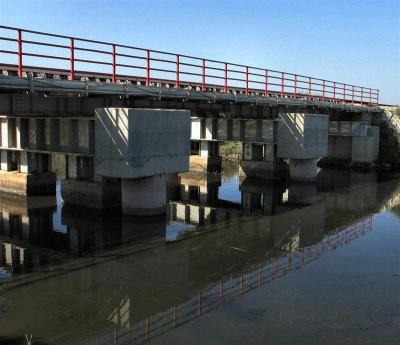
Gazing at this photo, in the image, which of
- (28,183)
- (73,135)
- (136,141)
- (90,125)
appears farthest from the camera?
(28,183)

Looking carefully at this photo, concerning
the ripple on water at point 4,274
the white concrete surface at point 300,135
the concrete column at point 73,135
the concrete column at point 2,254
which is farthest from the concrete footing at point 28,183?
the white concrete surface at point 300,135

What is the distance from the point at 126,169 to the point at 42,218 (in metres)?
3.72

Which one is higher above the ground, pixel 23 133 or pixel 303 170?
pixel 23 133

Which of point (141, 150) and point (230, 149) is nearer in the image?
point (141, 150)

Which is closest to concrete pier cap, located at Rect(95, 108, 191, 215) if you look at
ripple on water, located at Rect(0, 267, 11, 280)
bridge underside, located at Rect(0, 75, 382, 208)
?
bridge underside, located at Rect(0, 75, 382, 208)

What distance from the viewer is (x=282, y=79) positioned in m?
24.2

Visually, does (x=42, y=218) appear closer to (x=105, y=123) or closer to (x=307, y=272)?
(x=105, y=123)

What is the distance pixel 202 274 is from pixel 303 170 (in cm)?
1526

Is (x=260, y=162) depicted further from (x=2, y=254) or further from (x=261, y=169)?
(x=2, y=254)

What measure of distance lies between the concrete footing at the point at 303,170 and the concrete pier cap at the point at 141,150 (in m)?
10.1

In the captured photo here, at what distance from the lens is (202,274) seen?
10.2 m

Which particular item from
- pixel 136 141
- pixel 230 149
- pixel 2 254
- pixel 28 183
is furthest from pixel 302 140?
pixel 230 149

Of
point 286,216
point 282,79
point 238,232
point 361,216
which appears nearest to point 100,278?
point 238,232

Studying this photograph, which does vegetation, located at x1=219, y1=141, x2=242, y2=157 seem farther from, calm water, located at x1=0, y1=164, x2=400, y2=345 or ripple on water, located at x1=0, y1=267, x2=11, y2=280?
ripple on water, located at x1=0, y1=267, x2=11, y2=280
